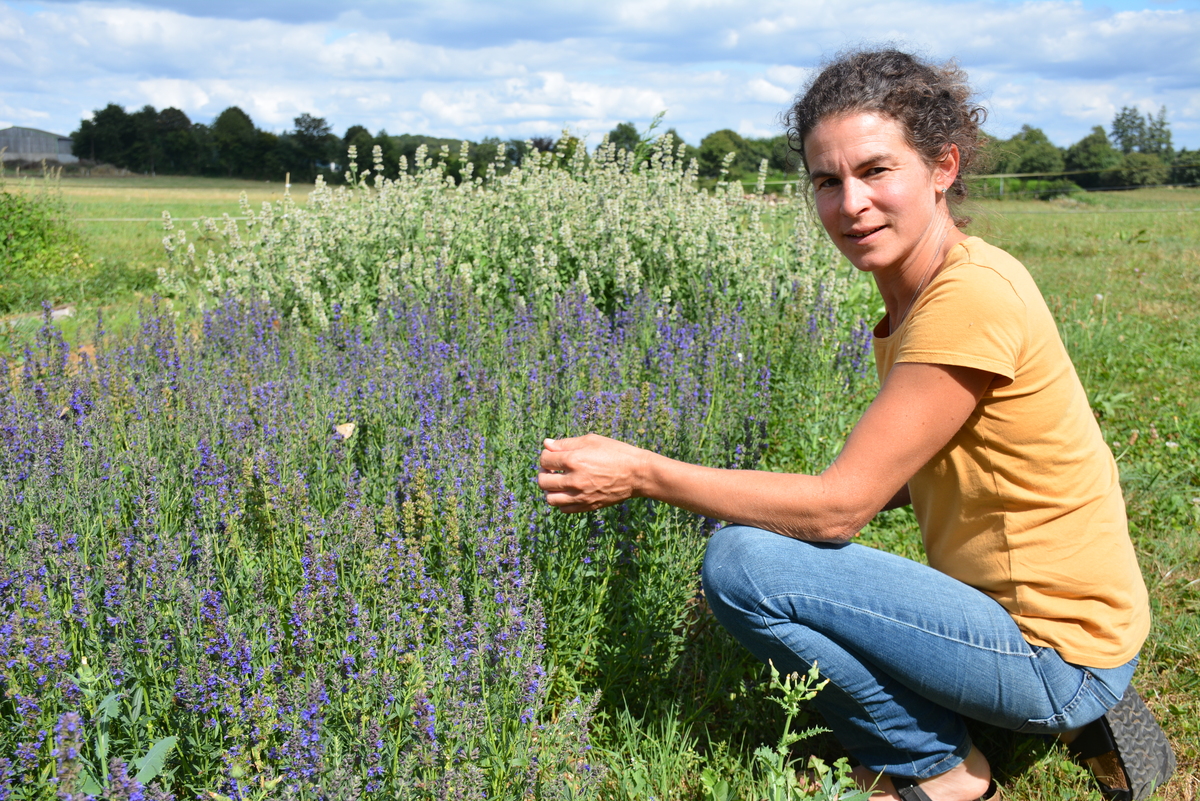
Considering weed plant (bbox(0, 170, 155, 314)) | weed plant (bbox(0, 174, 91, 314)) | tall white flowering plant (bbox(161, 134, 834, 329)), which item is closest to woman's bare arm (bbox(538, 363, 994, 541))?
tall white flowering plant (bbox(161, 134, 834, 329))

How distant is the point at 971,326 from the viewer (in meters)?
1.90

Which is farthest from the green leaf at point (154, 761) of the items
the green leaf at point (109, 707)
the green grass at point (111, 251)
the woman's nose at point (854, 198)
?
the green grass at point (111, 251)

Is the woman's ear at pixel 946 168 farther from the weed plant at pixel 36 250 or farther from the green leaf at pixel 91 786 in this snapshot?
the weed plant at pixel 36 250

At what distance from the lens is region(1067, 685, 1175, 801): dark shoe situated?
7.31 feet

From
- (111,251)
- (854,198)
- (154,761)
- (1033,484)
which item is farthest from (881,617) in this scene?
(111,251)

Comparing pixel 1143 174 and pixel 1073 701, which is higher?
pixel 1143 174

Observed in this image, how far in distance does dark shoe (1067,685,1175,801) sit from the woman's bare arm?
0.89m

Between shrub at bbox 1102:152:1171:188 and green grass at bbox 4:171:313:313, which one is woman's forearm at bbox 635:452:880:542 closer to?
green grass at bbox 4:171:313:313

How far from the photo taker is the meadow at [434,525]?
1.79m

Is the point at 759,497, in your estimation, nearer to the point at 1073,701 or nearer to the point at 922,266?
the point at 922,266

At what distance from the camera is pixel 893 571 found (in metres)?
2.13

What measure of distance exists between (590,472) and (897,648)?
2.71 ft

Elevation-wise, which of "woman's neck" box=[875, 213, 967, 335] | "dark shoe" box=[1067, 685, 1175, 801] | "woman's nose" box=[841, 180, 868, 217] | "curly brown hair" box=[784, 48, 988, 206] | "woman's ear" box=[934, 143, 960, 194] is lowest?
"dark shoe" box=[1067, 685, 1175, 801]

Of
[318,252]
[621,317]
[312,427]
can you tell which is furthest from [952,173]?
[318,252]
